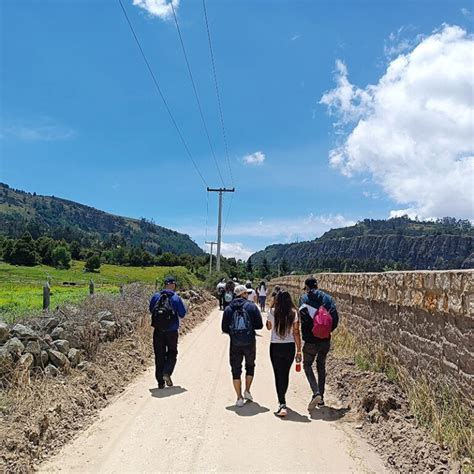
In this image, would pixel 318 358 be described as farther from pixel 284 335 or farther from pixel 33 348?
pixel 33 348

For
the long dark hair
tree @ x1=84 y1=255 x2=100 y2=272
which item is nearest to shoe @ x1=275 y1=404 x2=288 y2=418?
the long dark hair

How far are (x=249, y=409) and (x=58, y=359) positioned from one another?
124 inches

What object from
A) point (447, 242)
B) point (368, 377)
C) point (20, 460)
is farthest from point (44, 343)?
point (447, 242)

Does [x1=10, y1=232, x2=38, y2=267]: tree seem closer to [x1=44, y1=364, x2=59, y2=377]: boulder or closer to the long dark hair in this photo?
[x1=44, y1=364, x2=59, y2=377]: boulder

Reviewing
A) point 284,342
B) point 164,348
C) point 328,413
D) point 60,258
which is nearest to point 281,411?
point 328,413

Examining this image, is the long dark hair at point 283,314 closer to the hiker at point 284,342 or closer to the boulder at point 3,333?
the hiker at point 284,342

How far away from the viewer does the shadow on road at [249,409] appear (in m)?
6.68

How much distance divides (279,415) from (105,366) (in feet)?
11.7

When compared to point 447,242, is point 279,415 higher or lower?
lower

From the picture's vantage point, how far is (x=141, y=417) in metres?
6.47

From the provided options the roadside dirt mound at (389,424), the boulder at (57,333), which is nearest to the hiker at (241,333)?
the roadside dirt mound at (389,424)

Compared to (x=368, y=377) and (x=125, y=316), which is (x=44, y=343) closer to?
(x=125, y=316)

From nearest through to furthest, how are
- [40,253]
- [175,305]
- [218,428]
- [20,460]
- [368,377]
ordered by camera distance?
[20,460] < [218,428] < [368,377] < [175,305] < [40,253]

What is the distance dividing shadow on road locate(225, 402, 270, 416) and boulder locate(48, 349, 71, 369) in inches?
108
